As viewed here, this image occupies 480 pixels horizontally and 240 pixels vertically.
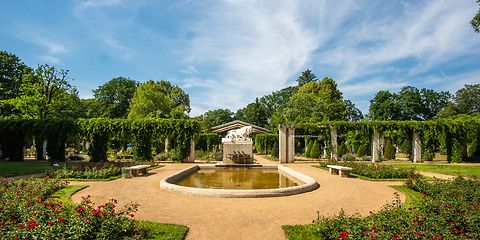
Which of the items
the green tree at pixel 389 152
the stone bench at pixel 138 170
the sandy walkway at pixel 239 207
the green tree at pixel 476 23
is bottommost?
the sandy walkway at pixel 239 207

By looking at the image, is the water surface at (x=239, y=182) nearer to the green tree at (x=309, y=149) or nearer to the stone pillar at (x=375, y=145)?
the green tree at (x=309, y=149)

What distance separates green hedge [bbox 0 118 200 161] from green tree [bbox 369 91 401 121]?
53264 mm

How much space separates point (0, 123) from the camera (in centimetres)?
2680

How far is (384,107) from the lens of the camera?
218ft

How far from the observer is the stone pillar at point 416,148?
2834 centimetres

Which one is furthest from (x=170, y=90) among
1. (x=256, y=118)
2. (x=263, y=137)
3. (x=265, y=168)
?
(x=265, y=168)

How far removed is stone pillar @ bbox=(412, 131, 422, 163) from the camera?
28.3 metres

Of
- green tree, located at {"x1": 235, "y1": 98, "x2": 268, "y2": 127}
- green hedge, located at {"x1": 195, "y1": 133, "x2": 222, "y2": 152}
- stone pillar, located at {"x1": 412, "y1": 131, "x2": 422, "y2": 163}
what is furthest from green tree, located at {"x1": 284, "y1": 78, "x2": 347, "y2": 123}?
green tree, located at {"x1": 235, "y1": 98, "x2": 268, "y2": 127}

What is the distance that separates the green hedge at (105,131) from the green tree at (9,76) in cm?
2034

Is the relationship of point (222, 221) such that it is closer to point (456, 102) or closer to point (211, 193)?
point (211, 193)

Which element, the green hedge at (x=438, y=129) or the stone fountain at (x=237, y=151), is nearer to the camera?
the stone fountain at (x=237, y=151)

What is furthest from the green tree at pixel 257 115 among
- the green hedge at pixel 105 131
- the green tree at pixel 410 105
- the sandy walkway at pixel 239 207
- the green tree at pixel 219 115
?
the sandy walkway at pixel 239 207

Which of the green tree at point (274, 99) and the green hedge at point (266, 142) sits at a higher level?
the green tree at point (274, 99)

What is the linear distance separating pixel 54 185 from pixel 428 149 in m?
30.6
